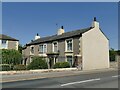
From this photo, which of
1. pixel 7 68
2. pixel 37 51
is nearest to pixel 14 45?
pixel 37 51

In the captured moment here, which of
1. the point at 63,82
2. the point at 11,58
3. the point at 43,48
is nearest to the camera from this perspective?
the point at 63,82

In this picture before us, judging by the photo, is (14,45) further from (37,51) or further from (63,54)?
(63,54)

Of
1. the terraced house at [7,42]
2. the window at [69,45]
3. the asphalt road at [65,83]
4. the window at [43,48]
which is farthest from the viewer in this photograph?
the terraced house at [7,42]

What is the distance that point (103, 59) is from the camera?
35375 mm

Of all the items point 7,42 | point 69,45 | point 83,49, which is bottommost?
point 83,49

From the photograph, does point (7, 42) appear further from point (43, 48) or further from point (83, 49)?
point (83, 49)

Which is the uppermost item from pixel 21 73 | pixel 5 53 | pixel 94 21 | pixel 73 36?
pixel 94 21

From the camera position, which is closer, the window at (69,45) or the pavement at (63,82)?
the pavement at (63,82)

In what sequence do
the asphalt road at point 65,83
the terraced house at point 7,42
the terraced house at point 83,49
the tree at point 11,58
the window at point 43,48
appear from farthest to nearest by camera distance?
the terraced house at point 7,42 < the window at point 43,48 < the terraced house at point 83,49 < the tree at point 11,58 < the asphalt road at point 65,83

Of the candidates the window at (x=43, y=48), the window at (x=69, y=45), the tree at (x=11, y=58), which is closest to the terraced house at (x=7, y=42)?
the window at (x=43, y=48)

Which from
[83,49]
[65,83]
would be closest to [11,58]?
[83,49]

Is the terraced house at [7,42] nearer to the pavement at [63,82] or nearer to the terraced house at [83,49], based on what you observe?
the terraced house at [83,49]

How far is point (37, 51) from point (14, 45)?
501cm

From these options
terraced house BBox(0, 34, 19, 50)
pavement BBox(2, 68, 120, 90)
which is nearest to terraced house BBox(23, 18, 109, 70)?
terraced house BBox(0, 34, 19, 50)
